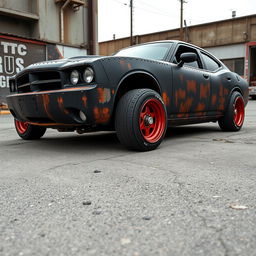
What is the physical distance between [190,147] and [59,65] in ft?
5.61

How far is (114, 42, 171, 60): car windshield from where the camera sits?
4.14 meters

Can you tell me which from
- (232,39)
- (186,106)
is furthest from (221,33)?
(186,106)

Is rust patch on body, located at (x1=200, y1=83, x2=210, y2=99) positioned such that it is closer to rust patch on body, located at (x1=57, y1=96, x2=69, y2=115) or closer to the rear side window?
the rear side window

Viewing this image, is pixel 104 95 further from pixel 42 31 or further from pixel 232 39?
pixel 232 39

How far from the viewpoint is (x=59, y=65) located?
3232 millimetres

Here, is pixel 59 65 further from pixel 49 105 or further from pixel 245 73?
pixel 245 73

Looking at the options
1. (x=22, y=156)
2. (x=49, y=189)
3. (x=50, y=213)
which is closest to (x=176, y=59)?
(x=22, y=156)

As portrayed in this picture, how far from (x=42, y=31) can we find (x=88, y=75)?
44.4 feet

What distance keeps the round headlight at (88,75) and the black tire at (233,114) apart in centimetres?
288

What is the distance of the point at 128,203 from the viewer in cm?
179

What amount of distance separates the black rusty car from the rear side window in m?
0.48

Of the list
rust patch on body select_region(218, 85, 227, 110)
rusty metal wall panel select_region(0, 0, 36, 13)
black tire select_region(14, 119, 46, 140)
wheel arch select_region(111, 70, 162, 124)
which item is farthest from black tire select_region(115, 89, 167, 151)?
rusty metal wall panel select_region(0, 0, 36, 13)

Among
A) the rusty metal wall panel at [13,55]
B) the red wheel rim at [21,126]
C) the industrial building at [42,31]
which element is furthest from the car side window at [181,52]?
the rusty metal wall panel at [13,55]

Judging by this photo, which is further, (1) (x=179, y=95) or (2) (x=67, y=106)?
(1) (x=179, y=95)
